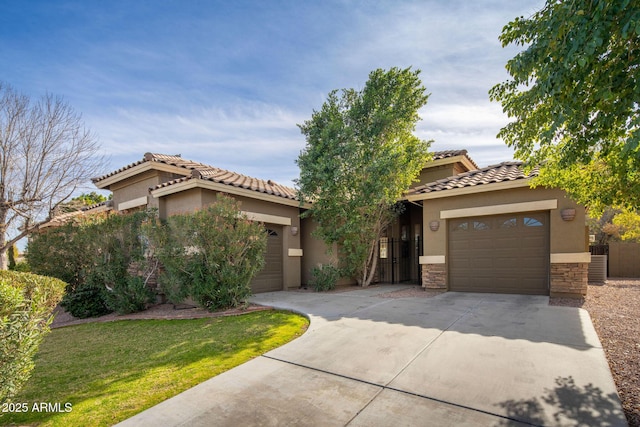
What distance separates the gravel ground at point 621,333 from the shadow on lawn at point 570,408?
162mm

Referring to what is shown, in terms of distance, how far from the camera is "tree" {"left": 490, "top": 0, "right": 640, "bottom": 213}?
2783 mm

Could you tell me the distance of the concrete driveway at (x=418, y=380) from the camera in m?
3.26

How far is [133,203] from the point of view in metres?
12.6

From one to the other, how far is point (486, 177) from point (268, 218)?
764 centimetres

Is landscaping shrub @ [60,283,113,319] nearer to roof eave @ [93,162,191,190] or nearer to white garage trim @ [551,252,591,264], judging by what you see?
roof eave @ [93,162,191,190]

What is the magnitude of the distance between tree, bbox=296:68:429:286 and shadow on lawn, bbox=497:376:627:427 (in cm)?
808

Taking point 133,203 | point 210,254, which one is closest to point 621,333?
point 210,254

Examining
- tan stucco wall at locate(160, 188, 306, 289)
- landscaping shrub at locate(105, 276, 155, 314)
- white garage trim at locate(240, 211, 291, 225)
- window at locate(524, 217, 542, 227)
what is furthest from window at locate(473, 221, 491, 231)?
landscaping shrub at locate(105, 276, 155, 314)

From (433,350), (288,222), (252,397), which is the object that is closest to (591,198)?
(433,350)

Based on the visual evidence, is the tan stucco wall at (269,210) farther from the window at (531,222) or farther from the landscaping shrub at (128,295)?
the window at (531,222)

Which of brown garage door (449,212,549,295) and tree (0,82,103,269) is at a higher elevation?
tree (0,82,103,269)

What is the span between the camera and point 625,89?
308cm

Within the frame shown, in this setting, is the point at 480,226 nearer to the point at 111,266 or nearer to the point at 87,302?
the point at 111,266

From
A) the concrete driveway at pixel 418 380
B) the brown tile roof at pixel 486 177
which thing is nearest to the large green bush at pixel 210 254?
the concrete driveway at pixel 418 380
